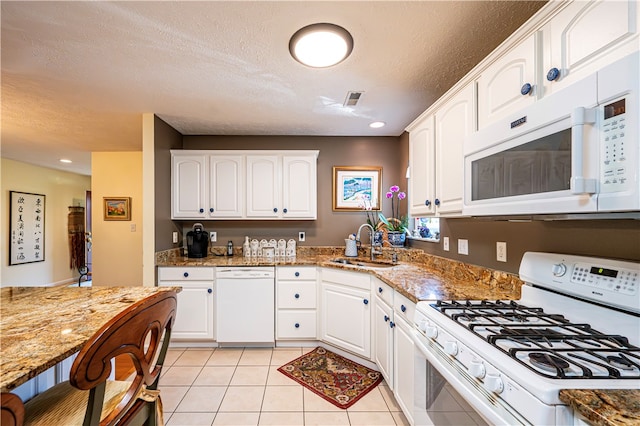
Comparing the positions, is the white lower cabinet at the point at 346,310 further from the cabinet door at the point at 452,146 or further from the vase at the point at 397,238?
the cabinet door at the point at 452,146

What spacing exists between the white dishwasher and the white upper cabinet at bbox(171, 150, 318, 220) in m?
0.70

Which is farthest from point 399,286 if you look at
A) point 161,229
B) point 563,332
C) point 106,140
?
point 106,140

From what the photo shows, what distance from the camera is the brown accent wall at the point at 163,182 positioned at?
9.28 feet

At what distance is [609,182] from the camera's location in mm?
796

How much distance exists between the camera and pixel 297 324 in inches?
111

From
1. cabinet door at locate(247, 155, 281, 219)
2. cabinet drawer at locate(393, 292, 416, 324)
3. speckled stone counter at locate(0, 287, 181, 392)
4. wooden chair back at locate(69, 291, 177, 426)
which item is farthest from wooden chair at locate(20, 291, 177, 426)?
cabinet door at locate(247, 155, 281, 219)

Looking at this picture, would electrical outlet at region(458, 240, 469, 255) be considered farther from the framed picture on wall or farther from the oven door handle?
the framed picture on wall

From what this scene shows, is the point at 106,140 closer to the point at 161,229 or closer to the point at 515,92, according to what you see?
the point at 161,229

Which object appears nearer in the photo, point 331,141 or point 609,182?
point 609,182

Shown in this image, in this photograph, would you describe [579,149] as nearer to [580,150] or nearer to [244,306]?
[580,150]

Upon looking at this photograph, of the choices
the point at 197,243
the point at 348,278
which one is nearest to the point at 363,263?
the point at 348,278

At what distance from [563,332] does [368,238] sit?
2438mm

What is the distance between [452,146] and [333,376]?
198cm

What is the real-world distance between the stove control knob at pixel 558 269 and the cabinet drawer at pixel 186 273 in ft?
8.67
